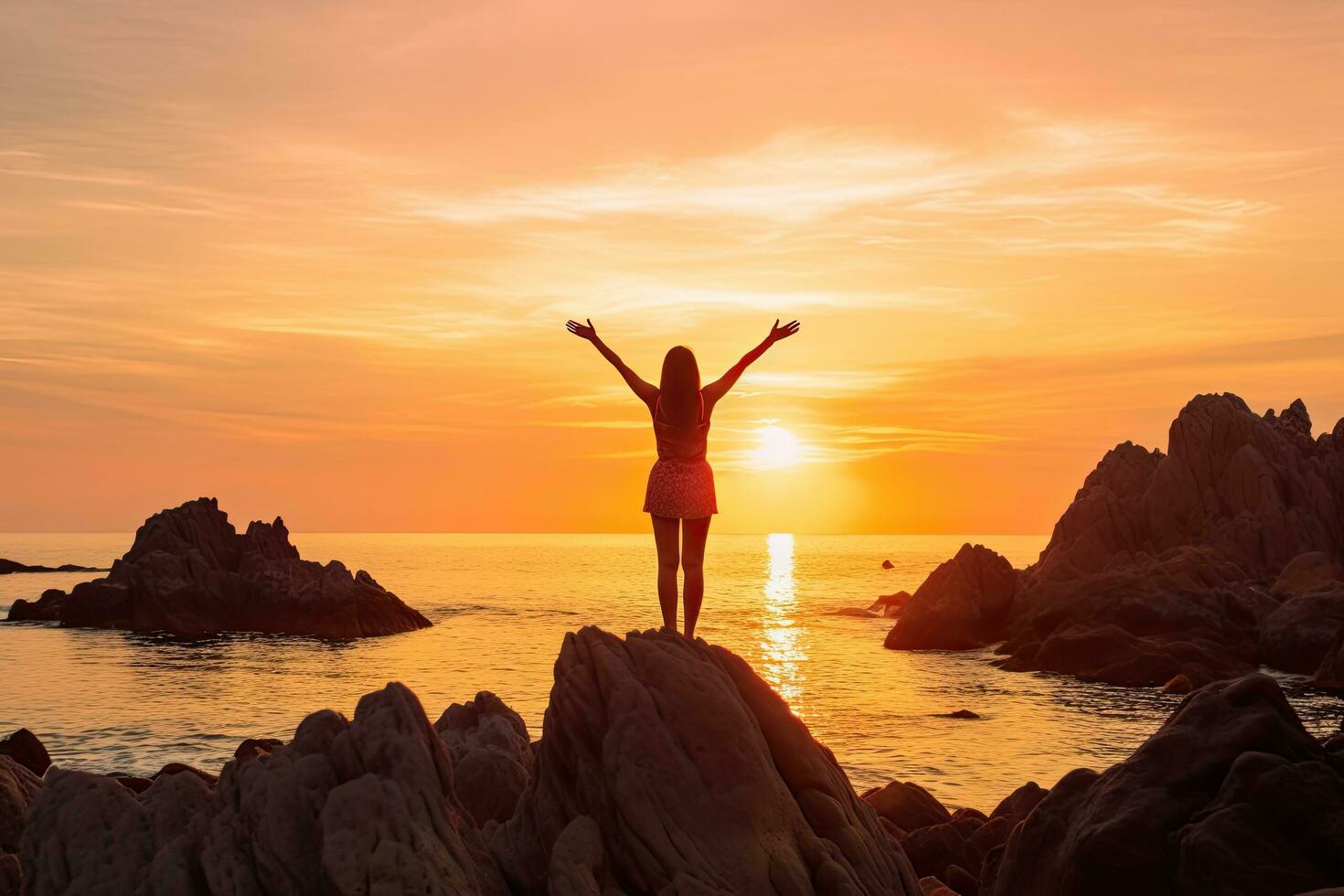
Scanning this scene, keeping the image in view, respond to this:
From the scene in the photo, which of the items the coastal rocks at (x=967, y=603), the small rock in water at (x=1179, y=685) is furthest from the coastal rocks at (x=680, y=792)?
the coastal rocks at (x=967, y=603)

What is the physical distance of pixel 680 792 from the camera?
9.45 metres

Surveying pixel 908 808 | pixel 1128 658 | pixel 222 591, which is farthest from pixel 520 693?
pixel 222 591

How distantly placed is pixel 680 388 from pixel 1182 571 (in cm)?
6038

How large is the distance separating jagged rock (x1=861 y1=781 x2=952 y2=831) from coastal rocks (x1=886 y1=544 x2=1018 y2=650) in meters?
51.9

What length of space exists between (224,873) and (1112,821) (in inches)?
321

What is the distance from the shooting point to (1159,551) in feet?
259

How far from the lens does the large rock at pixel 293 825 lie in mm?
8695

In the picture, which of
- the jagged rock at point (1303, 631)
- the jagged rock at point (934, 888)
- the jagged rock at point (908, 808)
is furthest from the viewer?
the jagged rock at point (1303, 631)

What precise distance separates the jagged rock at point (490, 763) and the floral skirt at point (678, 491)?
3.05 m

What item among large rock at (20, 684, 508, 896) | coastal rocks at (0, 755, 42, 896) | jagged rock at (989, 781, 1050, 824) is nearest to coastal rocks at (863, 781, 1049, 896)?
jagged rock at (989, 781, 1050, 824)

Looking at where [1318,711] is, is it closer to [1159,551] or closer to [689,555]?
[1159,551]

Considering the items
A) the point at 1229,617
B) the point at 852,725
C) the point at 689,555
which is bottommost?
the point at 852,725

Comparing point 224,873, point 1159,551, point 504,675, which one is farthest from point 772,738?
point 1159,551

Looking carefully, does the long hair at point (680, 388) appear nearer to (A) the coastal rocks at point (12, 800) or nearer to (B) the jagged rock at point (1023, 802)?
(A) the coastal rocks at point (12, 800)
